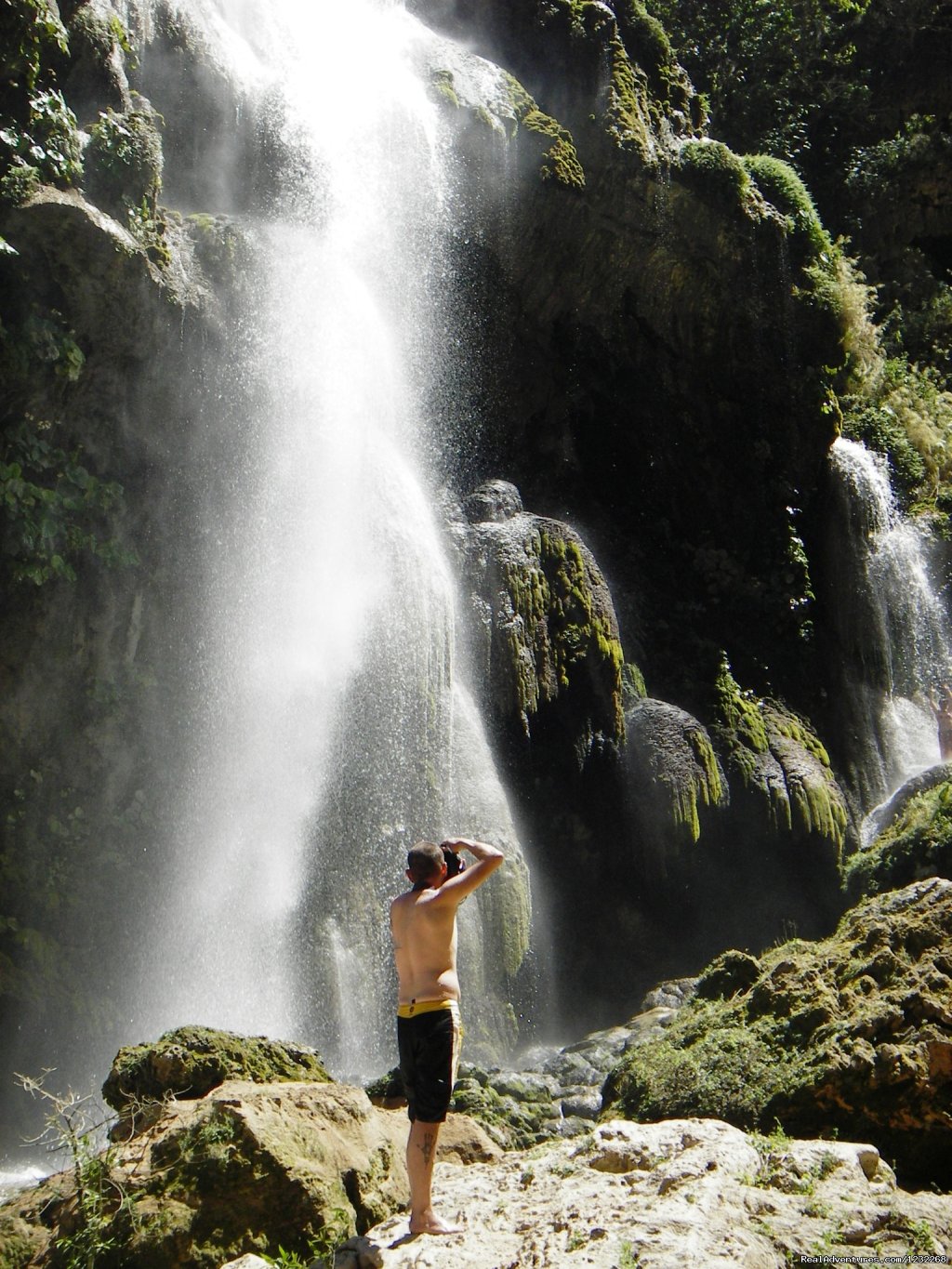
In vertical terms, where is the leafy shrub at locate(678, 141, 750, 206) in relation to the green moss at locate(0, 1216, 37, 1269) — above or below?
above

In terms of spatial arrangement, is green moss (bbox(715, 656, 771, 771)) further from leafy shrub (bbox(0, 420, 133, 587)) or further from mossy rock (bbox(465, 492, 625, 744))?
leafy shrub (bbox(0, 420, 133, 587))

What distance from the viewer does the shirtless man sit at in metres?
4.21

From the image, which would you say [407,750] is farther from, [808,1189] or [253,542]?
[808,1189]

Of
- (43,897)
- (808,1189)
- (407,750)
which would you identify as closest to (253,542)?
(407,750)

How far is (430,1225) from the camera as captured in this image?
13.6 ft

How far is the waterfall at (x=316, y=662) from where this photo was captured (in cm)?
1009

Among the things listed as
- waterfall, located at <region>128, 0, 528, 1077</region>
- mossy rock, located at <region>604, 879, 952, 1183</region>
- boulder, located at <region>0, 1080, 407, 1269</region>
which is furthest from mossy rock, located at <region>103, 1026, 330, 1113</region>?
waterfall, located at <region>128, 0, 528, 1077</region>

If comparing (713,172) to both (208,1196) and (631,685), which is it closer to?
(631,685)

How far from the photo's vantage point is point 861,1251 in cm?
377

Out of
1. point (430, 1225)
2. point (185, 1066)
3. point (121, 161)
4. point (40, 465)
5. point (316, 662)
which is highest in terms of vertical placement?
point (121, 161)

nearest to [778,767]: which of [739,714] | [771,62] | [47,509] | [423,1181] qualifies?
[739,714]

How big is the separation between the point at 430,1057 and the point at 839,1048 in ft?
7.72

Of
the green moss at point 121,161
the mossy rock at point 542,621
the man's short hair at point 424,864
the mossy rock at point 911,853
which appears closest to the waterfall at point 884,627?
the mossy rock at point 542,621

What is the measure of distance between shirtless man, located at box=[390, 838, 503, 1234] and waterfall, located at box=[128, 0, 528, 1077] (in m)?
5.57
